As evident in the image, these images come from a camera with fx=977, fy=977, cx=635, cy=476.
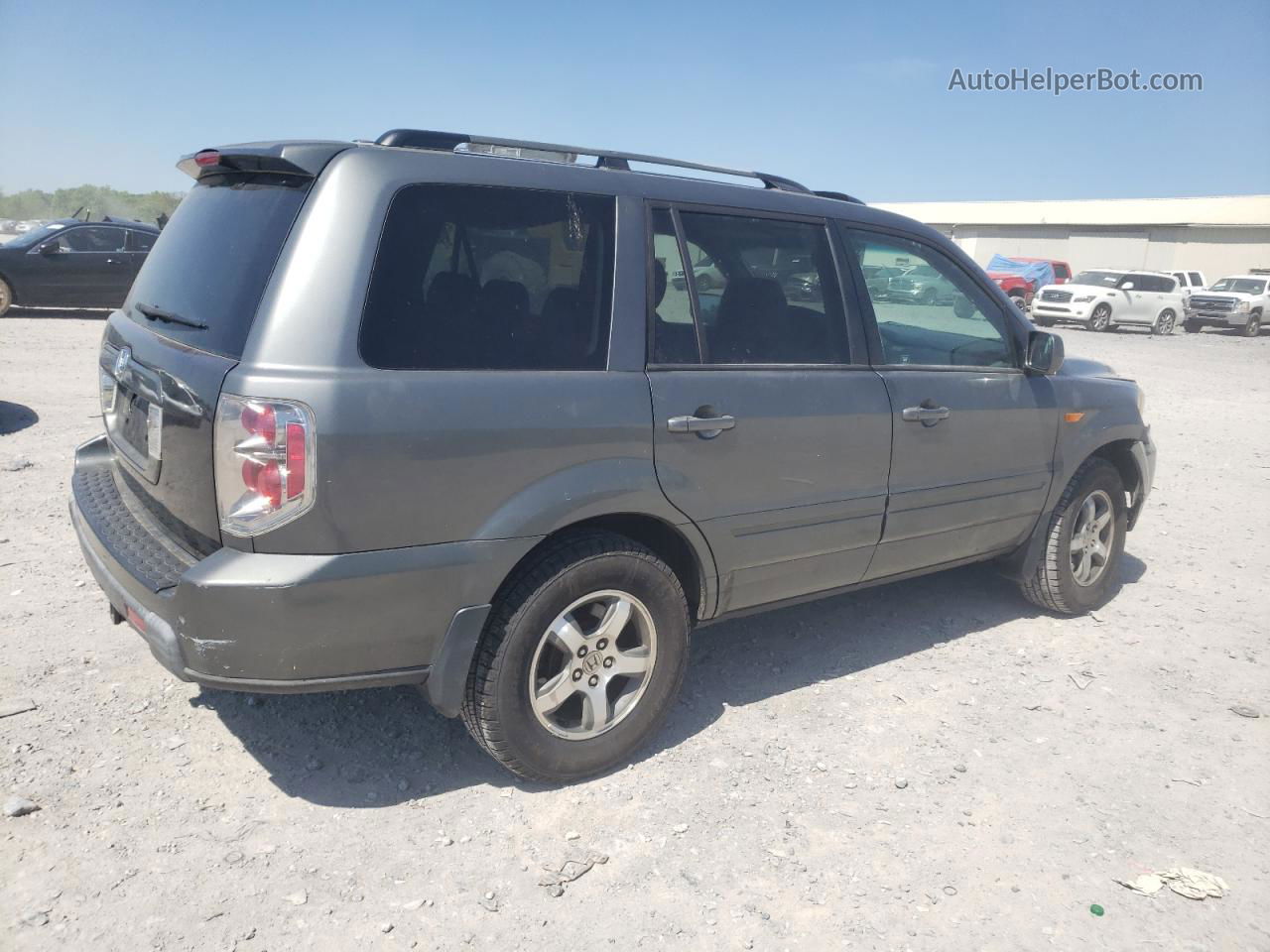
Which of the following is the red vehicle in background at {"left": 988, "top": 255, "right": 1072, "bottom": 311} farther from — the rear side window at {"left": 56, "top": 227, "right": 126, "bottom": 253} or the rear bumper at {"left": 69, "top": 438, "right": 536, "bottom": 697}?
the rear bumper at {"left": 69, "top": 438, "right": 536, "bottom": 697}

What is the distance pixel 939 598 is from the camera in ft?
17.0

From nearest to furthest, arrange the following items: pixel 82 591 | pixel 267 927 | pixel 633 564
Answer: pixel 267 927 < pixel 633 564 < pixel 82 591

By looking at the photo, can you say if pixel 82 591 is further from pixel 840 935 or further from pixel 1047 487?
pixel 1047 487

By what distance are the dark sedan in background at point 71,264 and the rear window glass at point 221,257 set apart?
1303 centimetres

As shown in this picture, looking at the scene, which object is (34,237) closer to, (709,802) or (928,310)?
(928,310)

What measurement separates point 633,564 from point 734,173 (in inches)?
62.9

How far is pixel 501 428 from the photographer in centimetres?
279

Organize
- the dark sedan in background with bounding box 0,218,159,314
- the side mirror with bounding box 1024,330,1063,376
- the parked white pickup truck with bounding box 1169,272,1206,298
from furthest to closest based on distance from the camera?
1. the parked white pickup truck with bounding box 1169,272,1206,298
2. the dark sedan in background with bounding box 0,218,159,314
3. the side mirror with bounding box 1024,330,1063,376

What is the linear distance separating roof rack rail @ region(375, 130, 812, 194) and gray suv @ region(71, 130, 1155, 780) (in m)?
0.01

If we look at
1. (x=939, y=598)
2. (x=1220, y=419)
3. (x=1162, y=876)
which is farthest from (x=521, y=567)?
(x=1220, y=419)

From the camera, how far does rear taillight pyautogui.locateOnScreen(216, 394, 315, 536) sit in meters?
2.50

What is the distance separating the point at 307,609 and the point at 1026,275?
3483 centimetres

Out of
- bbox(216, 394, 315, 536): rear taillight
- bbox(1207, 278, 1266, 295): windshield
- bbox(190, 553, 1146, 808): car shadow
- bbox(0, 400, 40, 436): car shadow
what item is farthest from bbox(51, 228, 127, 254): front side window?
bbox(1207, 278, 1266, 295): windshield

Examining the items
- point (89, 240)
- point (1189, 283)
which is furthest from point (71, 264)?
point (1189, 283)
